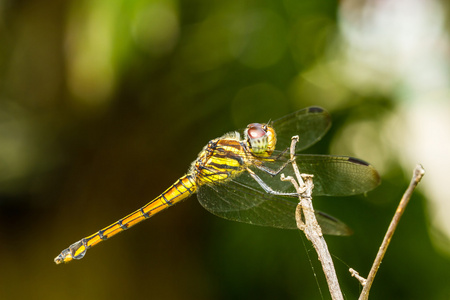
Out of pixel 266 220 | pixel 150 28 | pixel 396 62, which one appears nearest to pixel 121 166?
pixel 150 28

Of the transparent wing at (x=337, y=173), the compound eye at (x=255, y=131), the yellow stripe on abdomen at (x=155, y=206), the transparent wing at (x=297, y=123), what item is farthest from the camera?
the transparent wing at (x=297, y=123)

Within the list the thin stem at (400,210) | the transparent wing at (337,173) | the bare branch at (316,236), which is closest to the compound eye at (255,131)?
the transparent wing at (337,173)

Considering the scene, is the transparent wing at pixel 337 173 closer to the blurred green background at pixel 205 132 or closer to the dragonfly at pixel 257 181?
the dragonfly at pixel 257 181

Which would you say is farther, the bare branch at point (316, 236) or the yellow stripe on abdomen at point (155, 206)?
the yellow stripe on abdomen at point (155, 206)

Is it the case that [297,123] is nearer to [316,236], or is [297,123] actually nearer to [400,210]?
[316,236]

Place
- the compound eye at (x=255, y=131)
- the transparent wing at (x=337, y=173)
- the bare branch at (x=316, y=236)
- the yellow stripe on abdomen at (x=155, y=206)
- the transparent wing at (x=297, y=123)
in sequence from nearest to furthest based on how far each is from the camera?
the bare branch at (x=316, y=236) → the transparent wing at (x=337, y=173) → the compound eye at (x=255, y=131) → the yellow stripe on abdomen at (x=155, y=206) → the transparent wing at (x=297, y=123)

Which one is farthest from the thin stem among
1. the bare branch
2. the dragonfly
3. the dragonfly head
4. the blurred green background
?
the blurred green background

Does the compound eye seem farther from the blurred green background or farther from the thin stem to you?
the thin stem
